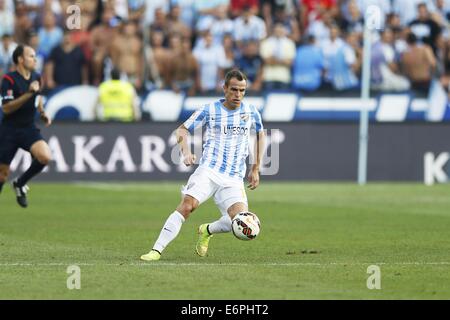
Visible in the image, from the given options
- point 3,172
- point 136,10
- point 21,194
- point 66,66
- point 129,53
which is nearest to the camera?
point 3,172

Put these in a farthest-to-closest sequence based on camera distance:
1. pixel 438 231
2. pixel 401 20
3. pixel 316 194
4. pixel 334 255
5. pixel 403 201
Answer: pixel 401 20, pixel 316 194, pixel 403 201, pixel 438 231, pixel 334 255

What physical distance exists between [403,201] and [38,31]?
9.31 meters

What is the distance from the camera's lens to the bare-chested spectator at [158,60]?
2639 centimetres

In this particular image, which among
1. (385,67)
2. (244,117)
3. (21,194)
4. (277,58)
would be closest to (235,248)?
(244,117)

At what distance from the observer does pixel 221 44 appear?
86.4 ft

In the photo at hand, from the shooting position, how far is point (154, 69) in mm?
26656

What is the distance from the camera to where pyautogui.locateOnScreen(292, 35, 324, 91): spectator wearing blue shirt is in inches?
1032

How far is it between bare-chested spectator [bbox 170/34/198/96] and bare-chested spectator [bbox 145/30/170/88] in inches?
5.8

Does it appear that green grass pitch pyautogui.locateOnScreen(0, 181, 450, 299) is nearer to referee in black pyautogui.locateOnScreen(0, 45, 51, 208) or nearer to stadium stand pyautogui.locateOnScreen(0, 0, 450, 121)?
referee in black pyautogui.locateOnScreen(0, 45, 51, 208)

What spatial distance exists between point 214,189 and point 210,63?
14289mm

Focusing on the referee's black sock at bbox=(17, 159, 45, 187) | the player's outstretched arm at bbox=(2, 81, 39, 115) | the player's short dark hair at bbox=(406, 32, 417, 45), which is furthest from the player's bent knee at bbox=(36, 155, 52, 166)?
the player's short dark hair at bbox=(406, 32, 417, 45)

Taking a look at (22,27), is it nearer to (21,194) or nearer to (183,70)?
(183,70)
